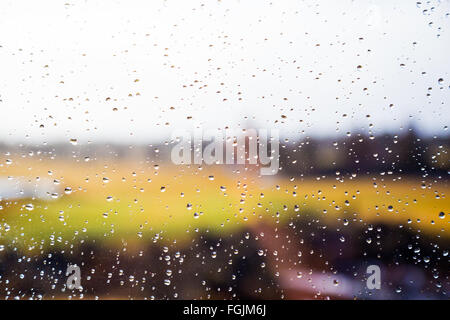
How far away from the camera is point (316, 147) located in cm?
104

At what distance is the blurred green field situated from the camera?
1.01m

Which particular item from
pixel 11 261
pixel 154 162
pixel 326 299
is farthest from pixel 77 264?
pixel 326 299

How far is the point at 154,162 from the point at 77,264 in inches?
16.4

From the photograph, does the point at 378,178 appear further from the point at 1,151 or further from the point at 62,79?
the point at 1,151

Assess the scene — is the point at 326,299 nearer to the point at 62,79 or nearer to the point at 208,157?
the point at 208,157

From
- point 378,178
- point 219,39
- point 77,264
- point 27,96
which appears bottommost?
point 77,264

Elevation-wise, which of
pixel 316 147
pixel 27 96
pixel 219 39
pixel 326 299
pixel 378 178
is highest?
pixel 219 39

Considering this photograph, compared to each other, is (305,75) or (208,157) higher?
(305,75)

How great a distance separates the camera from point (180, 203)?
3.40 feet

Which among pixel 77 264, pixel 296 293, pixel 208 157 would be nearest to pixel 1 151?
pixel 77 264

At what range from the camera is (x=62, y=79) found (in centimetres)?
100

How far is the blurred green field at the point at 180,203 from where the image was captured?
3.31 feet

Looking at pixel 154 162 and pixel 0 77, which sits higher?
pixel 0 77

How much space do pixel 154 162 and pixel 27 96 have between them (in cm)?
46
